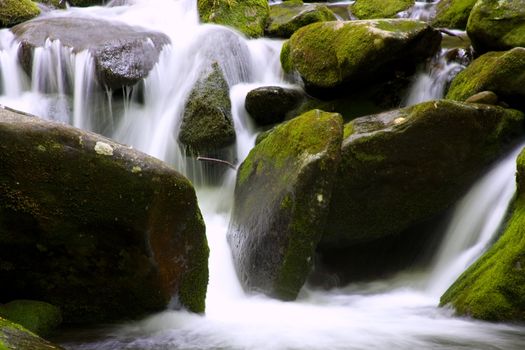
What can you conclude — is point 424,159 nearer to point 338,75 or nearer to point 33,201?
point 338,75

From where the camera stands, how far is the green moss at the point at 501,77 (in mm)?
5484

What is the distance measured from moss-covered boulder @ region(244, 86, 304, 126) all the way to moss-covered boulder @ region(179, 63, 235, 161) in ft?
1.20

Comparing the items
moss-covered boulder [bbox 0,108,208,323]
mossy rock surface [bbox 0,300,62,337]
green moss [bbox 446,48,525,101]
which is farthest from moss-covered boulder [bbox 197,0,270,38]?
mossy rock surface [bbox 0,300,62,337]

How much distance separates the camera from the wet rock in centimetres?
548

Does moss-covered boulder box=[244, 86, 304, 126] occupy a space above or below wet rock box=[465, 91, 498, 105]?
below

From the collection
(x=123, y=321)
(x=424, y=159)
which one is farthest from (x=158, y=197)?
(x=424, y=159)

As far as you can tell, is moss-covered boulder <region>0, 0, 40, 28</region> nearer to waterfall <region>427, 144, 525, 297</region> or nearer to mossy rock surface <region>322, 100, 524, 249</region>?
mossy rock surface <region>322, 100, 524, 249</region>

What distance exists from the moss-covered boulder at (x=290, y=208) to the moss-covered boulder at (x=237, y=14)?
6.05m

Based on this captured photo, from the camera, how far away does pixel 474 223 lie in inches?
198

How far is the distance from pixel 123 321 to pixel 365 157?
252 centimetres

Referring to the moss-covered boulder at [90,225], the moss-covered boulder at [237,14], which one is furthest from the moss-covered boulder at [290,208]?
the moss-covered boulder at [237,14]

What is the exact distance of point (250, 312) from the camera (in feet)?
13.6

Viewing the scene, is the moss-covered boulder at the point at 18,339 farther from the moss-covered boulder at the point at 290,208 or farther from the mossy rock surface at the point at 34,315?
the moss-covered boulder at the point at 290,208

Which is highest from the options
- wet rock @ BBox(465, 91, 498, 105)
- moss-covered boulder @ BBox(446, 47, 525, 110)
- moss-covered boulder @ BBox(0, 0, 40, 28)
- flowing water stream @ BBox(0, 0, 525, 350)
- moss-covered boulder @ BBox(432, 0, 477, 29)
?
moss-covered boulder @ BBox(432, 0, 477, 29)
